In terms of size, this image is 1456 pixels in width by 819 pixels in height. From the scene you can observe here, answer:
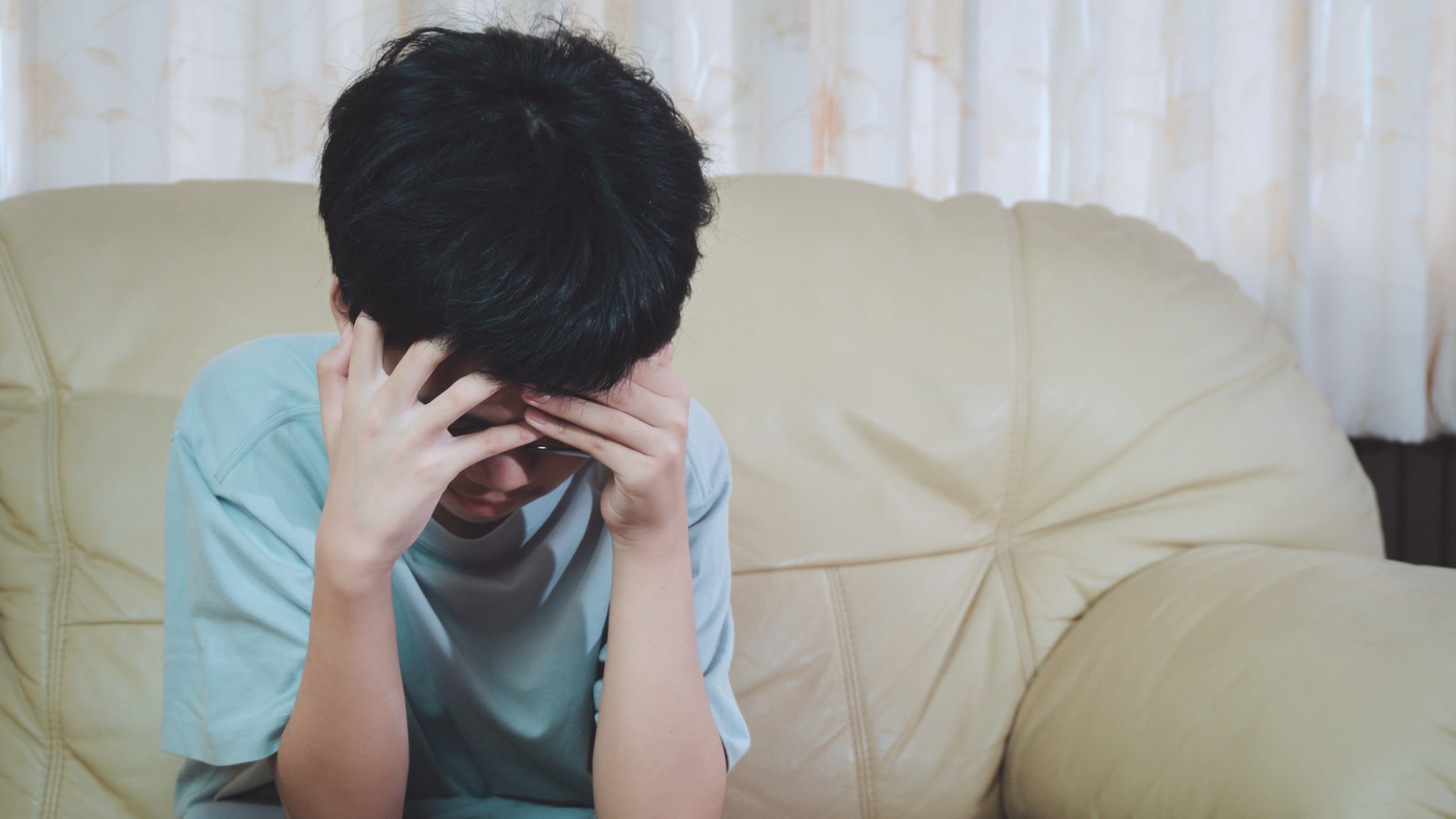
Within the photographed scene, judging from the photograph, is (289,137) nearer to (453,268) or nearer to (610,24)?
(610,24)

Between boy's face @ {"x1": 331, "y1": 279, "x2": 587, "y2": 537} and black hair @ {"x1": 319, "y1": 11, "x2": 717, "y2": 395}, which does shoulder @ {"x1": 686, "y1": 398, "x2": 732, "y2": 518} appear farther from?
black hair @ {"x1": 319, "y1": 11, "x2": 717, "y2": 395}

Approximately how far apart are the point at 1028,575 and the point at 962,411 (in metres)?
0.21

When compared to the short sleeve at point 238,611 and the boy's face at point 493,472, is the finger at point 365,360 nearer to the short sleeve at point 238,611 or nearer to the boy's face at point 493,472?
the boy's face at point 493,472

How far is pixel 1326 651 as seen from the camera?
908 mm

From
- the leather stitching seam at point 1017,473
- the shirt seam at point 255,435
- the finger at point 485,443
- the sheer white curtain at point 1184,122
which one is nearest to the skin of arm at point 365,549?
the finger at point 485,443

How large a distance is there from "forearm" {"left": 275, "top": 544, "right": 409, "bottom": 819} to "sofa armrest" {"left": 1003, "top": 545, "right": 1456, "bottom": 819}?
66cm

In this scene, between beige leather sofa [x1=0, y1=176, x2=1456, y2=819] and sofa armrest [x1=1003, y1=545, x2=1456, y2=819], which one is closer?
sofa armrest [x1=1003, y1=545, x2=1456, y2=819]

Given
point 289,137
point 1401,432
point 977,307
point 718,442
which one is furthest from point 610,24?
point 1401,432

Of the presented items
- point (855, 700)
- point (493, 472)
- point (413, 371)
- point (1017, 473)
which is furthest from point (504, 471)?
point (1017, 473)

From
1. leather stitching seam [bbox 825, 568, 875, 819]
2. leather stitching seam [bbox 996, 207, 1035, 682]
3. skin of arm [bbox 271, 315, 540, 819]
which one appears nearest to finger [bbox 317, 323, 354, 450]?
skin of arm [bbox 271, 315, 540, 819]

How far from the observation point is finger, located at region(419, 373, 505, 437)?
0.64 m

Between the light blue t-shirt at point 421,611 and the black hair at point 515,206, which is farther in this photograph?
the light blue t-shirt at point 421,611

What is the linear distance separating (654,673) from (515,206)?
38cm

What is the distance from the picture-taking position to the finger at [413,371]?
631 mm
